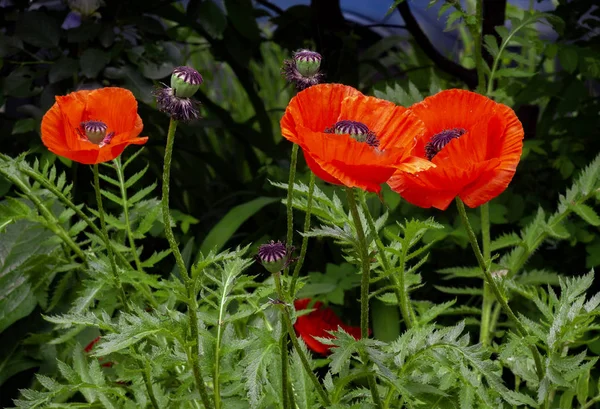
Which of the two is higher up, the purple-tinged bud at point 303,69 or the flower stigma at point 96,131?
the purple-tinged bud at point 303,69

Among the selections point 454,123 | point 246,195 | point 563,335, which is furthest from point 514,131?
point 246,195

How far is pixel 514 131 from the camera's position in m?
0.65

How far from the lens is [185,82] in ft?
2.01

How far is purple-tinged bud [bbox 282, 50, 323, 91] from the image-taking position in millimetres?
674

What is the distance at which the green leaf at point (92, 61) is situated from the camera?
1524 mm

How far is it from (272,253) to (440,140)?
151 mm

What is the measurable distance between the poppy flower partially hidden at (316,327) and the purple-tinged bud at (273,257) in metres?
0.54

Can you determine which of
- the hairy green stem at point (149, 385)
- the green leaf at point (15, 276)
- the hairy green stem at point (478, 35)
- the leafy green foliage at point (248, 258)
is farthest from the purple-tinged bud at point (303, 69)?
the green leaf at point (15, 276)

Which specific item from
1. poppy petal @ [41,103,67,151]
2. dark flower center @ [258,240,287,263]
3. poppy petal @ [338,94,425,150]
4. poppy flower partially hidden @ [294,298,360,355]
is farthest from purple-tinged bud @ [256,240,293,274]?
poppy flower partially hidden @ [294,298,360,355]

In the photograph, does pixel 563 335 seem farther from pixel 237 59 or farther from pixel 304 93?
pixel 237 59

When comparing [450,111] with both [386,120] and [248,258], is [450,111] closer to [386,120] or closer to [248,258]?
[386,120]

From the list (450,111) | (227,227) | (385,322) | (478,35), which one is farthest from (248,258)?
(227,227)

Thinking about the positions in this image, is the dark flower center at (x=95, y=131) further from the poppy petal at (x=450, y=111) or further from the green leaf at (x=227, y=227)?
the green leaf at (x=227, y=227)

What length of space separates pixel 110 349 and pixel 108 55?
103 centimetres
